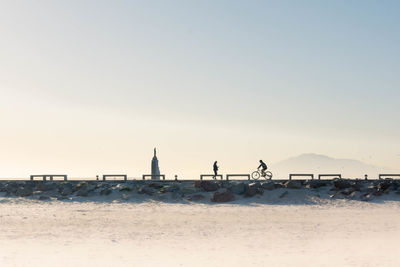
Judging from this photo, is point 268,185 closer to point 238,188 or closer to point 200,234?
point 238,188

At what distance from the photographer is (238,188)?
1518 inches

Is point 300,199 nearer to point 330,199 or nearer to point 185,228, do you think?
point 330,199

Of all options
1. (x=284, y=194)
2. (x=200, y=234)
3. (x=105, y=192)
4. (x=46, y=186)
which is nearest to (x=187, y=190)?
→ (x=105, y=192)

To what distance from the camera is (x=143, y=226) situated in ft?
82.1

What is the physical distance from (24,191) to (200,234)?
2381 cm

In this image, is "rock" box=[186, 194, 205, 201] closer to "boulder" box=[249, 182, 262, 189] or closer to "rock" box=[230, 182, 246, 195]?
"rock" box=[230, 182, 246, 195]

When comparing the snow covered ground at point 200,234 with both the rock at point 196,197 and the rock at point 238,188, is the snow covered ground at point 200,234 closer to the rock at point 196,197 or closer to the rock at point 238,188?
the rock at point 196,197

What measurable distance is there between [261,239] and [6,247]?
1010 cm

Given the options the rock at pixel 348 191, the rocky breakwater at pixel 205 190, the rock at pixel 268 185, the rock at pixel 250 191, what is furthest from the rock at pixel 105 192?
the rock at pixel 348 191

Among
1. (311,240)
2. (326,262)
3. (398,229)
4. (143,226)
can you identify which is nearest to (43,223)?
(143,226)

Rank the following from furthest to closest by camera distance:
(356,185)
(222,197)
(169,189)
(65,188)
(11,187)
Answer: (11,187), (65,188), (356,185), (169,189), (222,197)

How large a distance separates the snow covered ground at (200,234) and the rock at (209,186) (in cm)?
370

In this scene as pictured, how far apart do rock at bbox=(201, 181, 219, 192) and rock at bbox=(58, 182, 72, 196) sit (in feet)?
36.0

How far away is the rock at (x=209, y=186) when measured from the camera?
38888mm
